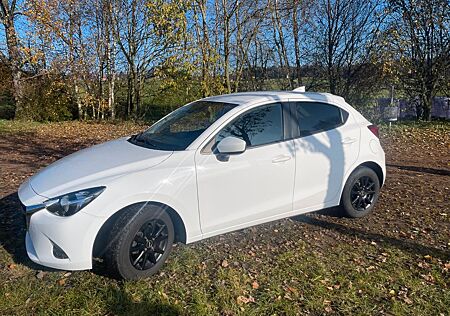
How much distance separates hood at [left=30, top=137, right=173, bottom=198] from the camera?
3.09m

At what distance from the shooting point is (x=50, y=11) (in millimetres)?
15328

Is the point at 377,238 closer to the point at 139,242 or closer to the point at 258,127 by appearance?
the point at 258,127

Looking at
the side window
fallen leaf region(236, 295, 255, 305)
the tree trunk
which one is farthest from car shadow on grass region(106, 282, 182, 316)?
the tree trunk

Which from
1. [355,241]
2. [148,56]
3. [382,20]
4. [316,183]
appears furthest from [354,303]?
[148,56]

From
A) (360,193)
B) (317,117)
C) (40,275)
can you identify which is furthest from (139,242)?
(360,193)

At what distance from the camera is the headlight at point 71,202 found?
2.96 m

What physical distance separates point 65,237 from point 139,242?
0.60m

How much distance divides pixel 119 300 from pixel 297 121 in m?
2.53

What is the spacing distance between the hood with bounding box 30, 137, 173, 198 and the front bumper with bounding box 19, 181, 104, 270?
23cm

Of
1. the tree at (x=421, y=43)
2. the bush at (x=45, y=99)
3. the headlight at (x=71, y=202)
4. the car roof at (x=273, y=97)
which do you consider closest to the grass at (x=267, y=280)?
the headlight at (x=71, y=202)

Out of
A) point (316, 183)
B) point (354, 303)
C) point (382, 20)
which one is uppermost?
point (382, 20)

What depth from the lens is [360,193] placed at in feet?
15.3

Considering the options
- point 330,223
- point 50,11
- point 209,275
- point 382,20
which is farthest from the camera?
point 50,11

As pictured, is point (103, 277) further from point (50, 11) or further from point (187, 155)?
point (50, 11)
